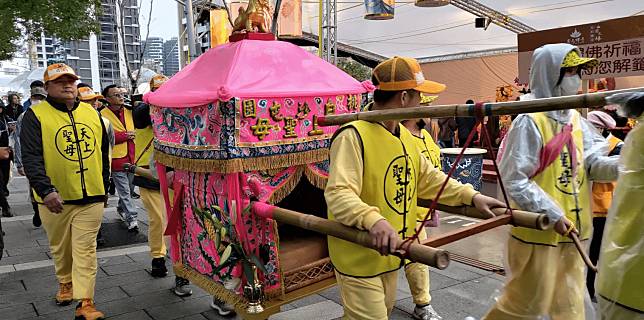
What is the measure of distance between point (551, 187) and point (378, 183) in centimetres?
103

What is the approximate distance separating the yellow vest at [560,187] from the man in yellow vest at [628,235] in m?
1.17

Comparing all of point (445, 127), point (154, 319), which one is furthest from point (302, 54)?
point (445, 127)

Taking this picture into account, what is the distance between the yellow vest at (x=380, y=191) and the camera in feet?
8.08

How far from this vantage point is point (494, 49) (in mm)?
17828

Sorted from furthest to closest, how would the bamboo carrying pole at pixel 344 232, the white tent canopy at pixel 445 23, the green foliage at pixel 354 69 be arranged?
the green foliage at pixel 354 69 → the white tent canopy at pixel 445 23 → the bamboo carrying pole at pixel 344 232

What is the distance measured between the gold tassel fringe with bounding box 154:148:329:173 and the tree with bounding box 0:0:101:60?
30.0 feet

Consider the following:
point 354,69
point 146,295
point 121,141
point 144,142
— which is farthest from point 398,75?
point 354,69

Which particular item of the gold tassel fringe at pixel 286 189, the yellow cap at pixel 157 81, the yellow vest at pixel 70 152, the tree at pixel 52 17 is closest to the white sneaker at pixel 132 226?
the yellow cap at pixel 157 81

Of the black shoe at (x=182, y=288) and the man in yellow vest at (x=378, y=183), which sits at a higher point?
the man in yellow vest at (x=378, y=183)

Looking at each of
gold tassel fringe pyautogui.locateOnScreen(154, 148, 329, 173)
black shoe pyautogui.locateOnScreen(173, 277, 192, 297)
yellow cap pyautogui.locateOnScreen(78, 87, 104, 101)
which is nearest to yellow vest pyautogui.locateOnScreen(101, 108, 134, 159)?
yellow cap pyautogui.locateOnScreen(78, 87, 104, 101)

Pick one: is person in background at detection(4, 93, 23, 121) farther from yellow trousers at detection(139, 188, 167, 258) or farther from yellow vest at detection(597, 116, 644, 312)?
yellow vest at detection(597, 116, 644, 312)

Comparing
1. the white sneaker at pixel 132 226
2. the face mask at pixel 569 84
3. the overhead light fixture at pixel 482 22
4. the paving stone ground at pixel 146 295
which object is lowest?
the paving stone ground at pixel 146 295

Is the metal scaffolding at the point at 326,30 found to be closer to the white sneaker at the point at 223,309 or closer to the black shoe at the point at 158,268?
the black shoe at the point at 158,268

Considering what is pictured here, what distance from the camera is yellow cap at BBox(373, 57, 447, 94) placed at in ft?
7.93
